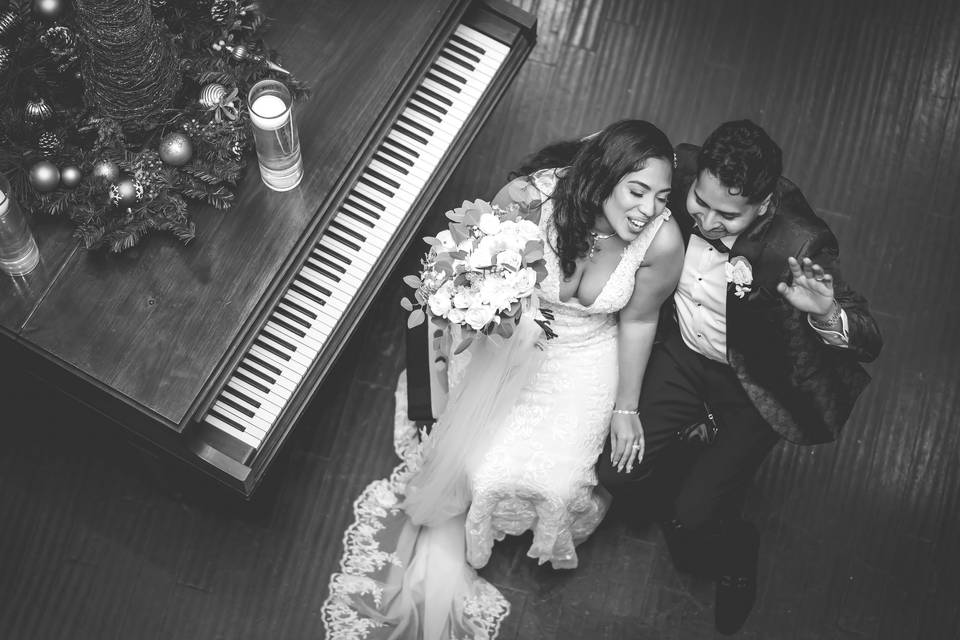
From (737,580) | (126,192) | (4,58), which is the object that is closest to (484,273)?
(126,192)

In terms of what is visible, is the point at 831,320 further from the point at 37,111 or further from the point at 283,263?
the point at 37,111

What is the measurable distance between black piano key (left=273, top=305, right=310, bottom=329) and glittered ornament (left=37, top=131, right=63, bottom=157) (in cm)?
81

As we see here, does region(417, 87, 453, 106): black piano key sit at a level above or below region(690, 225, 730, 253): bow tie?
above

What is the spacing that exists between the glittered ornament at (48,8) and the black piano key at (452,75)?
1174 mm

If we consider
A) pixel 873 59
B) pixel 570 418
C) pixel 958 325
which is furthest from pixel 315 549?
pixel 873 59

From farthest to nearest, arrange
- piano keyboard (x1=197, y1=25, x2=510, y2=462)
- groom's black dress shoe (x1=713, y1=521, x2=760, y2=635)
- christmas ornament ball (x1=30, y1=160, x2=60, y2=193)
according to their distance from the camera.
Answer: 1. groom's black dress shoe (x1=713, y1=521, x2=760, y2=635)
2. piano keyboard (x1=197, y1=25, x2=510, y2=462)
3. christmas ornament ball (x1=30, y1=160, x2=60, y2=193)

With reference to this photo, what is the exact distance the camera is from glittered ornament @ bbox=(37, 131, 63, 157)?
263 centimetres

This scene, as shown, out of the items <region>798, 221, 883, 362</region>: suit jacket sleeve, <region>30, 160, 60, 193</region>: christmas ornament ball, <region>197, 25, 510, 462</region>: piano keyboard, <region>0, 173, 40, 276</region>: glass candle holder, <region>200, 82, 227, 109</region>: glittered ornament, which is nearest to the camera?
<region>0, 173, 40, 276</region>: glass candle holder

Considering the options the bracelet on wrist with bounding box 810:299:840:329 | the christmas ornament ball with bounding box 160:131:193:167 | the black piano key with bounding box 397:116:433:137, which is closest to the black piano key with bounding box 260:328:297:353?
the christmas ornament ball with bounding box 160:131:193:167

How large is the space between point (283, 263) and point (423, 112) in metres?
0.79

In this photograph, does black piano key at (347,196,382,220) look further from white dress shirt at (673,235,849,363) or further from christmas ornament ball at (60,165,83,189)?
white dress shirt at (673,235,849,363)

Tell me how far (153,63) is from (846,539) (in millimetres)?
3073

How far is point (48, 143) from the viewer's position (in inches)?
104

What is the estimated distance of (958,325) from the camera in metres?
3.85
